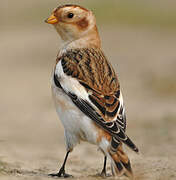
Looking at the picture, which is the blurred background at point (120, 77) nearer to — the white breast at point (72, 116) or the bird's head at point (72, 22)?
the white breast at point (72, 116)

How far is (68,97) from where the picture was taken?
5.95 meters

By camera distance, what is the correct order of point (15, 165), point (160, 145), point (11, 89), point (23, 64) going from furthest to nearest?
point (23, 64) → point (11, 89) → point (160, 145) → point (15, 165)

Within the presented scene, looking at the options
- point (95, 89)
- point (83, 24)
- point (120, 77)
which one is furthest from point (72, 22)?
point (120, 77)

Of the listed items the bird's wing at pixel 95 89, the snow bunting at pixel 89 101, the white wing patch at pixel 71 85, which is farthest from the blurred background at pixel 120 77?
the white wing patch at pixel 71 85

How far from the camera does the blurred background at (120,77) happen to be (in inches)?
288

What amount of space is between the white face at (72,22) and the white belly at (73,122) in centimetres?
91

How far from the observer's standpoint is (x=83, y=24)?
6.95m

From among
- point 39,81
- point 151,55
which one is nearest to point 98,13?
point 151,55

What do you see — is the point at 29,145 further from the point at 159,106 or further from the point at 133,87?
the point at 133,87

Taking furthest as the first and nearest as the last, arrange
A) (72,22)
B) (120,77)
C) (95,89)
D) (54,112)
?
(120,77), (54,112), (72,22), (95,89)

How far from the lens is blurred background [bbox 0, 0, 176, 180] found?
732 cm

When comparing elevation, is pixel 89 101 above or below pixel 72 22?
below

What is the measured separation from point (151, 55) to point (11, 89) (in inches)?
154

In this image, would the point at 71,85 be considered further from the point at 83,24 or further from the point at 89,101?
the point at 83,24
